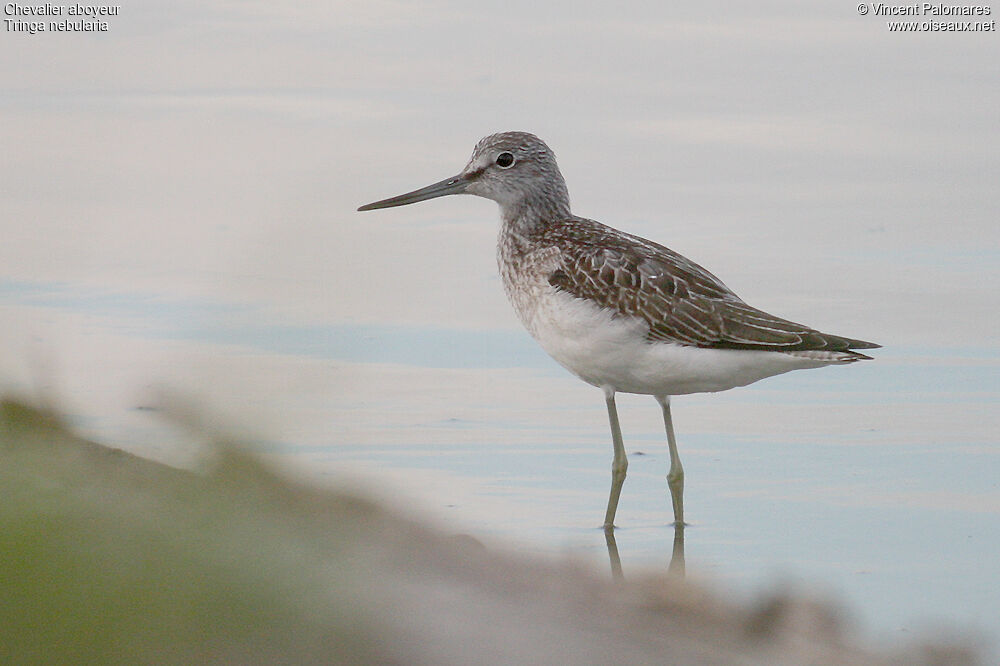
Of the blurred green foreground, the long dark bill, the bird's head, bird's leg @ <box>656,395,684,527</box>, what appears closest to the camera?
the blurred green foreground

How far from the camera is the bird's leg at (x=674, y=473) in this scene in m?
9.59

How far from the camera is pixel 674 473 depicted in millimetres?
9766

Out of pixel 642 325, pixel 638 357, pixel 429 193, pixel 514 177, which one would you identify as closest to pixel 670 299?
pixel 642 325

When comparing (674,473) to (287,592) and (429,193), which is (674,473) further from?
(287,592)

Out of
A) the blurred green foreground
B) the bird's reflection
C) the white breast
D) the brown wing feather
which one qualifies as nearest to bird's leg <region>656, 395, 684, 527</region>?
the bird's reflection

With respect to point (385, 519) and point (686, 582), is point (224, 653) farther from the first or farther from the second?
point (686, 582)

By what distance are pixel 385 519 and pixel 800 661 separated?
2.45 ft

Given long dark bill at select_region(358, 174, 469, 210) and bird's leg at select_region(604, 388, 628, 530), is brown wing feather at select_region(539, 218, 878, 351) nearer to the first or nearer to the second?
bird's leg at select_region(604, 388, 628, 530)

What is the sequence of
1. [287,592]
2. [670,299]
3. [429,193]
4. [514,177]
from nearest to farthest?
[287,592]
[670,299]
[514,177]
[429,193]


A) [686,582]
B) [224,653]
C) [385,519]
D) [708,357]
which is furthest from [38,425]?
[708,357]

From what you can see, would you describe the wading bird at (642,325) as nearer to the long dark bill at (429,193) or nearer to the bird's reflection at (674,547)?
the bird's reflection at (674,547)

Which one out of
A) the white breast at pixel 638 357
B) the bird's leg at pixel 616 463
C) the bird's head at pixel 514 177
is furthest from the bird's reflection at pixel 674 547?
the bird's head at pixel 514 177

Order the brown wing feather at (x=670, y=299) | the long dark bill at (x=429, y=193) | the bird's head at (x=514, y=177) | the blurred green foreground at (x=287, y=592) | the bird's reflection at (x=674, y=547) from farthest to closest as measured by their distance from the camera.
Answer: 1. the long dark bill at (x=429, y=193)
2. the bird's head at (x=514, y=177)
3. the brown wing feather at (x=670, y=299)
4. the bird's reflection at (x=674, y=547)
5. the blurred green foreground at (x=287, y=592)

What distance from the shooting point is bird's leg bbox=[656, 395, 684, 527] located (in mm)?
9586
